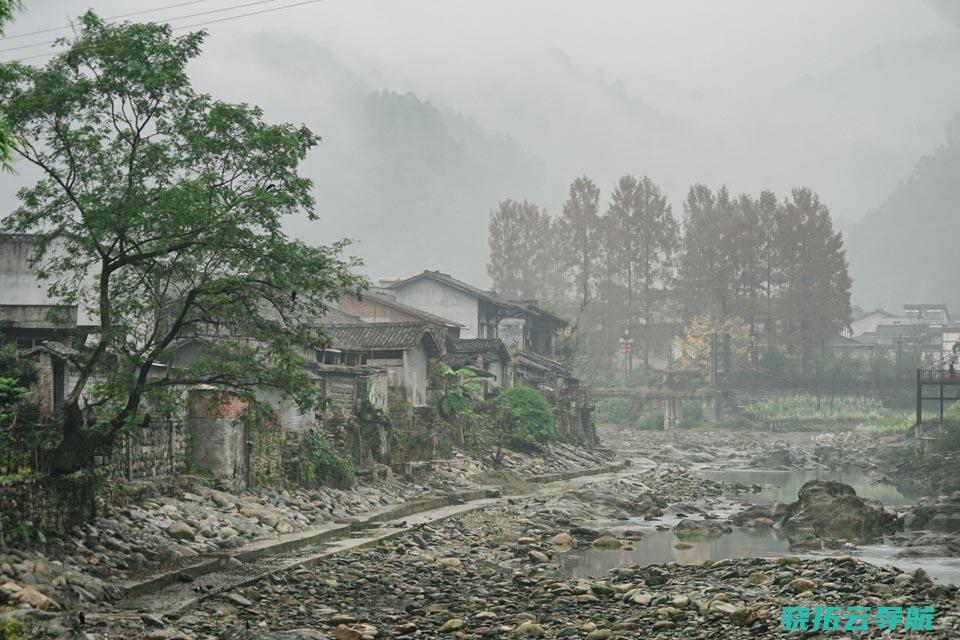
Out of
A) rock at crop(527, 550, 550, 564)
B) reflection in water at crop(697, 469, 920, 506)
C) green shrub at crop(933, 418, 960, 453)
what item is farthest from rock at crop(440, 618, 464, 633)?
green shrub at crop(933, 418, 960, 453)

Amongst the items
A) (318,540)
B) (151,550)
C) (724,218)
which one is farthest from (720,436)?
(151,550)

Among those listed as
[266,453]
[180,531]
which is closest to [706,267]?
[266,453]

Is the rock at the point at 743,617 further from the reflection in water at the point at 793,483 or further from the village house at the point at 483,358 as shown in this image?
the village house at the point at 483,358

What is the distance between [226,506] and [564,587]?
780 cm

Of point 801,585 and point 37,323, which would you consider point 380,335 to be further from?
point 801,585

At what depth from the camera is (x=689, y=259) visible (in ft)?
311

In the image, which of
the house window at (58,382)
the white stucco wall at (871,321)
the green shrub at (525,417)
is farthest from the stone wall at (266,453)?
the white stucco wall at (871,321)

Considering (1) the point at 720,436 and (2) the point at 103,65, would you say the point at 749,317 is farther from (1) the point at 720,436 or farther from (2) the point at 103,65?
(2) the point at 103,65

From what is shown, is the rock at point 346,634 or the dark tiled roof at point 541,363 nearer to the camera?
the rock at point 346,634

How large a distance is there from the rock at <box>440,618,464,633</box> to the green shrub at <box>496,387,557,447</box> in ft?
91.3

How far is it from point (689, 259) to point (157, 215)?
82550 millimetres

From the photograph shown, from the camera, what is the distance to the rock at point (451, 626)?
14.1m

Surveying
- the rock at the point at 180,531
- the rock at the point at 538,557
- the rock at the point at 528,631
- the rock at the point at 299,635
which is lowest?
the rock at the point at 538,557

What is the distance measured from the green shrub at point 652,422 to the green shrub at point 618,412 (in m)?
1.40
